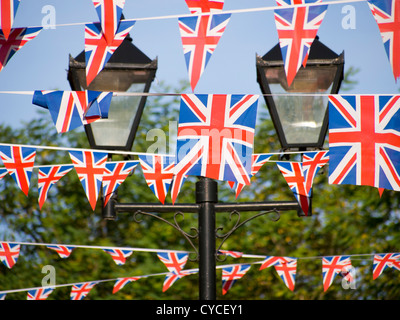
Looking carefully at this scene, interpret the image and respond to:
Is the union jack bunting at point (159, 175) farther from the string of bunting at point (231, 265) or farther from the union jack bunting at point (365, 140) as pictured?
the union jack bunting at point (365, 140)

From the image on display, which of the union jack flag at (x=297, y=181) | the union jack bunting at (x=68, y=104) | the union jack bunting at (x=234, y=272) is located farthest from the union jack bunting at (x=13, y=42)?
the union jack bunting at (x=234, y=272)

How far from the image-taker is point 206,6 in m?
4.60

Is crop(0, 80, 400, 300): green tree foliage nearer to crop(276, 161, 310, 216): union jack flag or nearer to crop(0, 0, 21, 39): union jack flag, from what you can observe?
crop(276, 161, 310, 216): union jack flag

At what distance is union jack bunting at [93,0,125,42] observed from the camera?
4.60 meters

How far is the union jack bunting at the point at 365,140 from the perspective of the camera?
4609mm

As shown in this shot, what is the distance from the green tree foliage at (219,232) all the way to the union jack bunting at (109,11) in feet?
27.3

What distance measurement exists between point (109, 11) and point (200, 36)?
2.35 ft

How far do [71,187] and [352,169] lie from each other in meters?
10.6

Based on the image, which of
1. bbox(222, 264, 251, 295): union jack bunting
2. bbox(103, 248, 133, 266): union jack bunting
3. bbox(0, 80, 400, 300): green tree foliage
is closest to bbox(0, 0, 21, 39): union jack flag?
bbox(103, 248, 133, 266): union jack bunting

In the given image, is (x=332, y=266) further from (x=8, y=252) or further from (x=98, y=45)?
(x=98, y=45)
